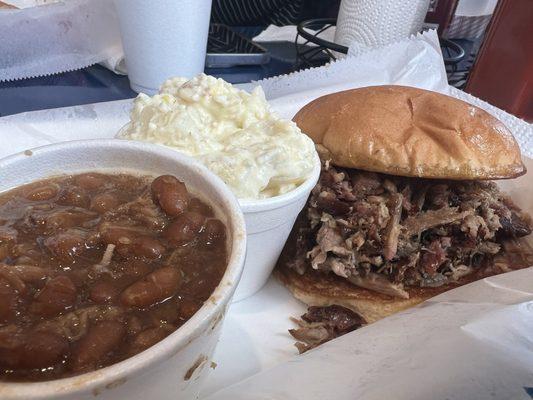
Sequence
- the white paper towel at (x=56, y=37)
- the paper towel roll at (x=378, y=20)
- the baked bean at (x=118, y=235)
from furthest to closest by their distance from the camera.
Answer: the paper towel roll at (x=378, y=20), the white paper towel at (x=56, y=37), the baked bean at (x=118, y=235)

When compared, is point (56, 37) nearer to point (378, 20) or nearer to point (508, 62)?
point (378, 20)

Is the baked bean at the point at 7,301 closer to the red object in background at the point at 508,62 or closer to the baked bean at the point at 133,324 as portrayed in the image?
the baked bean at the point at 133,324

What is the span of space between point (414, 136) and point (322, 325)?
2.68 ft

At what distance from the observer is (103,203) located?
1045mm

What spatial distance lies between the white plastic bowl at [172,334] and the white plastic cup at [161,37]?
159 centimetres

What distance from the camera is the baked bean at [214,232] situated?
1.00 metres

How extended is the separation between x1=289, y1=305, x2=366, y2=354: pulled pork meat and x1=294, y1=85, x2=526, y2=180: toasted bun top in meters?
0.57

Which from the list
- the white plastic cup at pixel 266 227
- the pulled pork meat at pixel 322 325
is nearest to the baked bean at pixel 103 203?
the white plastic cup at pixel 266 227

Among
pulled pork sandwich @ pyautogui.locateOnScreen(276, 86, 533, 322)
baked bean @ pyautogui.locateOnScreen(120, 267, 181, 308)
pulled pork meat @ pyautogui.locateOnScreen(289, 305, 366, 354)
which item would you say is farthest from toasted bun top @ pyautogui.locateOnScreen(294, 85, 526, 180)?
baked bean @ pyautogui.locateOnScreen(120, 267, 181, 308)

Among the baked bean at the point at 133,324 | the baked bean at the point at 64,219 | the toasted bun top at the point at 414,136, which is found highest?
the baked bean at the point at 64,219

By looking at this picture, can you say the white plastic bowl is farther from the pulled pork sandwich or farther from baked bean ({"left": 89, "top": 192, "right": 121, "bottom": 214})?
the pulled pork sandwich

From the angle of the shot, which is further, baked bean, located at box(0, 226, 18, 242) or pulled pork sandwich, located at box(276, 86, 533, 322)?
pulled pork sandwich, located at box(276, 86, 533, 322)

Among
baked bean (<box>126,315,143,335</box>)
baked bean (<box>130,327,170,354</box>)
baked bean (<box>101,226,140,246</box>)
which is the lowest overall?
baked bean (<box>126,315,143,335</box>)

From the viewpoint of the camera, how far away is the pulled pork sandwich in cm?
178
